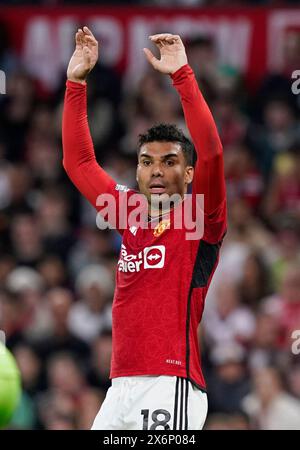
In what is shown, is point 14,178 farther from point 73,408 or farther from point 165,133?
point 165,133

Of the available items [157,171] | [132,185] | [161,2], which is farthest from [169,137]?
[161,2]

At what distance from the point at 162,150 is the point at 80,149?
0.54 metres

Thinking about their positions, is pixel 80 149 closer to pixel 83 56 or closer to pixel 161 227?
pixel 83 56

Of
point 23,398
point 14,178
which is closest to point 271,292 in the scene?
point 23,398

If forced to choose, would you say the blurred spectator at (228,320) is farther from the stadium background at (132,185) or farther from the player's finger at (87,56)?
the player's finger at (87,56)

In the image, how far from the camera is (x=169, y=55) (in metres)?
5.39

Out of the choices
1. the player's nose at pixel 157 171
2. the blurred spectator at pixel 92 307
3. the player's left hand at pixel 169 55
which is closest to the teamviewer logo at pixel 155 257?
the player's nose at pixel 157 171

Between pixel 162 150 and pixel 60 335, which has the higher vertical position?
pixel 162 150

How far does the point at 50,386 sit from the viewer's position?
30.3ft

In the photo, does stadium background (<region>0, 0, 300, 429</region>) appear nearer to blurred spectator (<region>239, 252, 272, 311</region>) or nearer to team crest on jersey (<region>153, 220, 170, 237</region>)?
blurred spectator (<region>239, 252, 272, 311</region>)

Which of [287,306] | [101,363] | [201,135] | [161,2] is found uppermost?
[161,2]

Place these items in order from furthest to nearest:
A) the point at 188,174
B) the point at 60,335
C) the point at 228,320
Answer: the point at 60,335, the point at 228,320, the point at 188,174

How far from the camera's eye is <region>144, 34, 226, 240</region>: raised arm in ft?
17.2

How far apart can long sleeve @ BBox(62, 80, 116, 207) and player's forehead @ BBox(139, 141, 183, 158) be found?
36 cm
